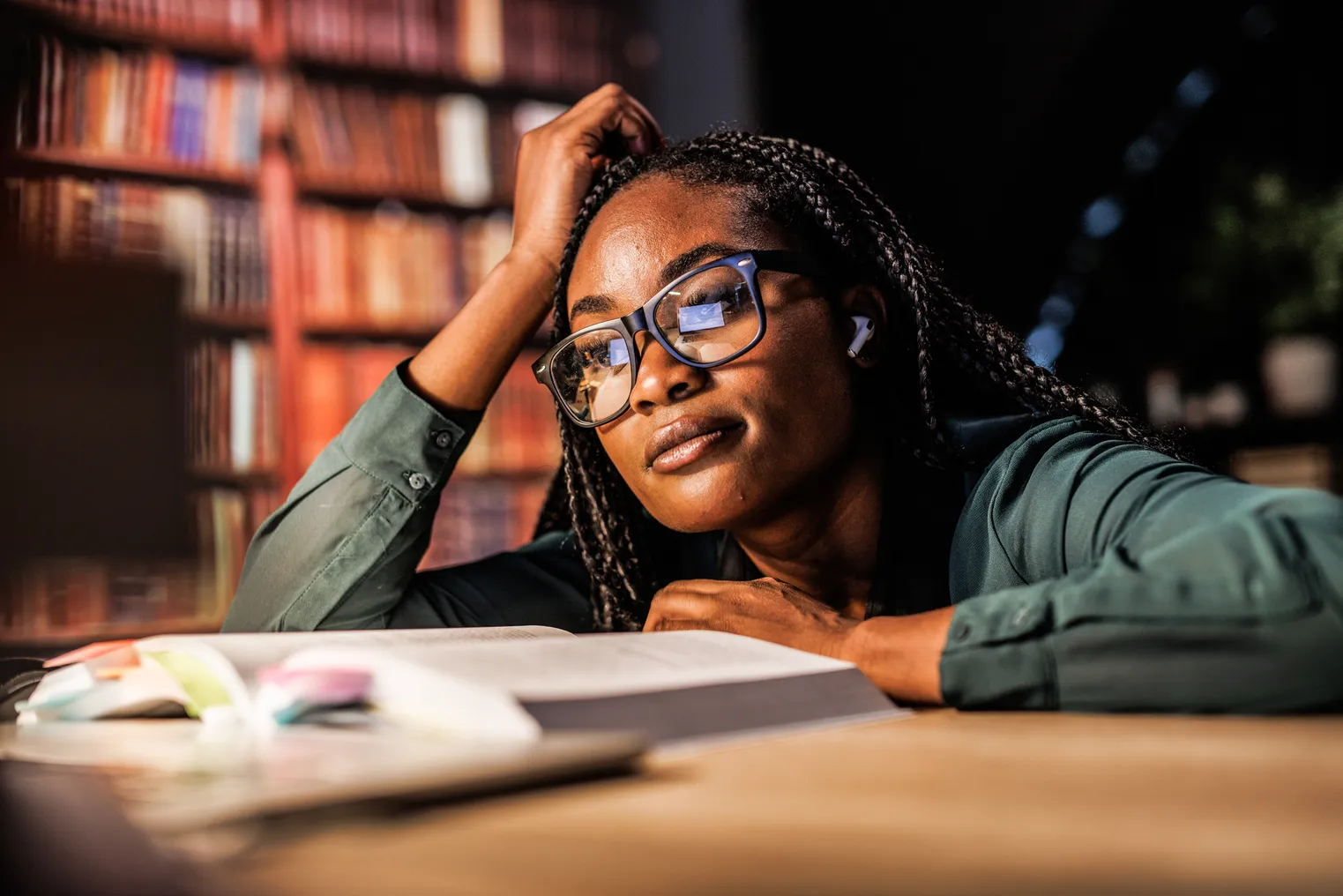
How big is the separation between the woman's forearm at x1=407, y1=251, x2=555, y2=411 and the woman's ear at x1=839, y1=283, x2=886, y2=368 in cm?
44

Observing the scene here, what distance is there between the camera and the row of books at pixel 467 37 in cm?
312

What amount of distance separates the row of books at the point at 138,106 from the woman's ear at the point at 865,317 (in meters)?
2.27

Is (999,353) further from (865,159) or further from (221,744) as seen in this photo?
(865,159)

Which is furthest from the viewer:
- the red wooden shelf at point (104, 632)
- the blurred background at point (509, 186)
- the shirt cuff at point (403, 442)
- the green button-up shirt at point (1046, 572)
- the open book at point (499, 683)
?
the blurred background at point (509, 186)

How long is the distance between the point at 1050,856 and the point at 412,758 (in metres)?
0.29

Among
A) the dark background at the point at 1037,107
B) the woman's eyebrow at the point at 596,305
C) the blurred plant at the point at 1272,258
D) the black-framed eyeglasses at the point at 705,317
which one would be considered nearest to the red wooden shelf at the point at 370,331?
the dark background at the point at 1037,107

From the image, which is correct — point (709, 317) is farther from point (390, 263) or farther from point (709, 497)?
point (390, 263)

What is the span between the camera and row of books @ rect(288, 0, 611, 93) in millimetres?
3125

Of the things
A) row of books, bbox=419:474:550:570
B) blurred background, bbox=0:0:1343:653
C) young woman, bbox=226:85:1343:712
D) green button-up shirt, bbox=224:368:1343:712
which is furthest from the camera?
row of books, bbox=419:474:550:570

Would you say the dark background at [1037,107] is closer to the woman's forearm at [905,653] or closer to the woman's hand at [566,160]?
the woman's hand at [566,160]

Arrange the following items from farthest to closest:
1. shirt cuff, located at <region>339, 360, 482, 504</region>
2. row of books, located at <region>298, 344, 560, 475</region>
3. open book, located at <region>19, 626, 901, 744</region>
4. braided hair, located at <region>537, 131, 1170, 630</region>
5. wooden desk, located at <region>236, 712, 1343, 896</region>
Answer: row of books, located at <region>298, 344, 560, 475</region>, shirt cuff, located at <region>339, 360, 482, 504</region>, braided hair, located at <region>537, 131, 1170, 630</region>, open book, located at <region>19, 626, 901, 744</region>, wooden desk, located at <region>236, 712, 1343, 896</region>

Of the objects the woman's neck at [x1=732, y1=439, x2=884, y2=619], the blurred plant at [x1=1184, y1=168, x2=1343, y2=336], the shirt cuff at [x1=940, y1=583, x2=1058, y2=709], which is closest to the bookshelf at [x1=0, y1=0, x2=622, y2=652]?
the woman's neck at [x1=732, y1=439, x2=884, y2=619]

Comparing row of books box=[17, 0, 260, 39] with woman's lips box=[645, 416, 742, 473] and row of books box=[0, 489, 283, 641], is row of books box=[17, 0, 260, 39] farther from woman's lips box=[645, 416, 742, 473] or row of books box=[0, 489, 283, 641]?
woman's lips box=[645, 416, 742, 473]

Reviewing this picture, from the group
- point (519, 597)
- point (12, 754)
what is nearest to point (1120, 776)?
point (12, 754)
